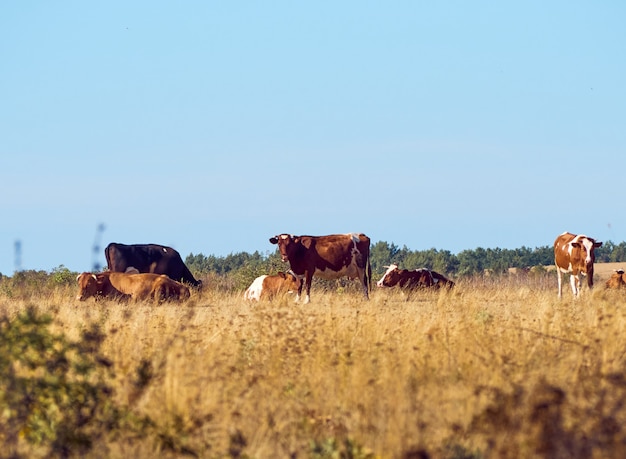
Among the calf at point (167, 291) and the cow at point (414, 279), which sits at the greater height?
the cow at point (414, 279)

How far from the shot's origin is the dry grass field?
20.7 ft

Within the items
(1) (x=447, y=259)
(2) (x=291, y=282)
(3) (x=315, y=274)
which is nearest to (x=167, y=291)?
(2) (x=291, y=282)

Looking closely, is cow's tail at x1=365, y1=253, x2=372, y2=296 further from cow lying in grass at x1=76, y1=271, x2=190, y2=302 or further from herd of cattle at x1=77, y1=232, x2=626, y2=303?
cow lying in grass at x1=76, y1=271, x2=190, y2=302

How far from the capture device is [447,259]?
67.1m

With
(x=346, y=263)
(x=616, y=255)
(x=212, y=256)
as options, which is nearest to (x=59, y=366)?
(x=346, y=263)

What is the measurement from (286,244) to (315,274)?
3.23 feet

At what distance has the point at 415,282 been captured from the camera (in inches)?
1028

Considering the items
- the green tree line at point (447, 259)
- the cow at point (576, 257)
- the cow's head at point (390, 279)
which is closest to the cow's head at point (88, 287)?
the cow's head at point (390, 279)

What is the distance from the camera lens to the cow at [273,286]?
23.3 m

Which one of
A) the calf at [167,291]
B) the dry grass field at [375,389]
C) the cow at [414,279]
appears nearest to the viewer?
the dry grass field at [375,389]

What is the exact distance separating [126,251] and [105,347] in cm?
1848

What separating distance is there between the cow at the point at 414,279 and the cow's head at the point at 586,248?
3.18m

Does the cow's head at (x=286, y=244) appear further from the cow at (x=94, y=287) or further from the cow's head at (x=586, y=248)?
the cow's head at (x=586, y=248)

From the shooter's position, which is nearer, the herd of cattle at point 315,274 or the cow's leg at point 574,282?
the herd of cattle at point 315,274
